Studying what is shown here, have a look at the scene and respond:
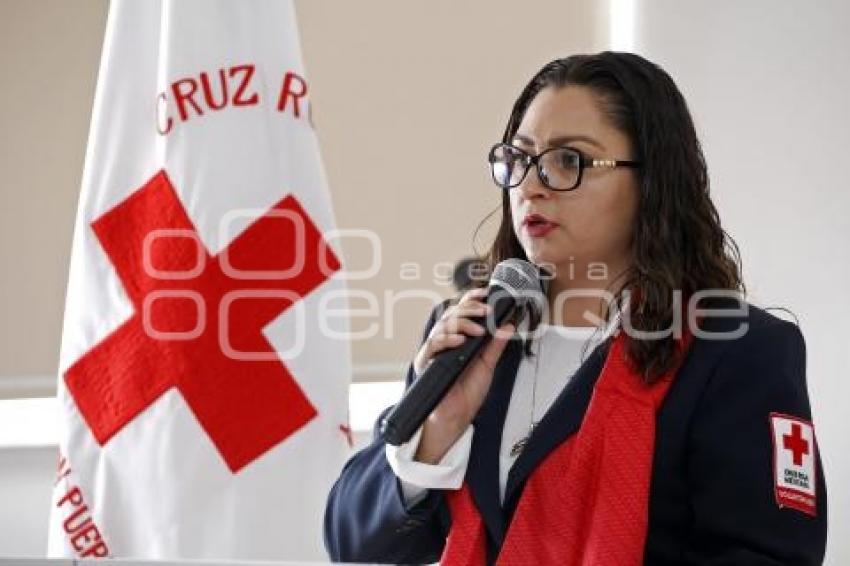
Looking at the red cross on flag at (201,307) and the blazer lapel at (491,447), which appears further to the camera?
the red cross on flag at (201,307)

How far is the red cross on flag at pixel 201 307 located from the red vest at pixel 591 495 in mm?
893

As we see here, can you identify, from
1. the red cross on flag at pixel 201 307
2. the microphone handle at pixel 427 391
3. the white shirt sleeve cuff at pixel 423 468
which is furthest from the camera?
the red cross on flag at pixel 201 307

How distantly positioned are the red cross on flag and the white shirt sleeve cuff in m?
0.84

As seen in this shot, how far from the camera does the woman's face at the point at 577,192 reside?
1526 mm

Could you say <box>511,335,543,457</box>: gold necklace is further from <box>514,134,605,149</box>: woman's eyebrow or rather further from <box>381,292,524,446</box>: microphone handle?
<box>514,134,605,149</box>: woman's eyebrow

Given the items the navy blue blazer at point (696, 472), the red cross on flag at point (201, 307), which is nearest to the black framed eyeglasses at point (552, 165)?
the navy blue blazer at point (696, 472)

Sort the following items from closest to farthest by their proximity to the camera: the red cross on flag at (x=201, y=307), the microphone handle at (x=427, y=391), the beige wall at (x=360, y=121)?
1. the microphone handle at (x=427, y=391)
2. the red cross on flag at (x=201, y=307)
3. the beige wall at (x=360, y=121)

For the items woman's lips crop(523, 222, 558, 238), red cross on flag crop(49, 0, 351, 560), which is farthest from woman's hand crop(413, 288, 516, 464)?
red cross on flag crop(49, 0, 351, 560)

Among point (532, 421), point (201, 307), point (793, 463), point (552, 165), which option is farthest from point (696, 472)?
point (201, 307)

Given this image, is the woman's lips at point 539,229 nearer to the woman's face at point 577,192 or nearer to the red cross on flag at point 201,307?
the woman's face at point 577,192

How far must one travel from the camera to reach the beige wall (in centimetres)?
300

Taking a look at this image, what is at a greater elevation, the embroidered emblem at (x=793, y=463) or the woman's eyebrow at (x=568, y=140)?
the woman's eyebrow at (x=568, y=140)

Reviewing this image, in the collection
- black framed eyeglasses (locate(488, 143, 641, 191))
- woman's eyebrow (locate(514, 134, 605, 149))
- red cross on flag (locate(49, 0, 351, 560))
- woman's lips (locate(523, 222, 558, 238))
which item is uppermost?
woman's eyebrow (locate(514, 134, 605, 149))

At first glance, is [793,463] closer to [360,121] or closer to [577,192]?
[577,192]
